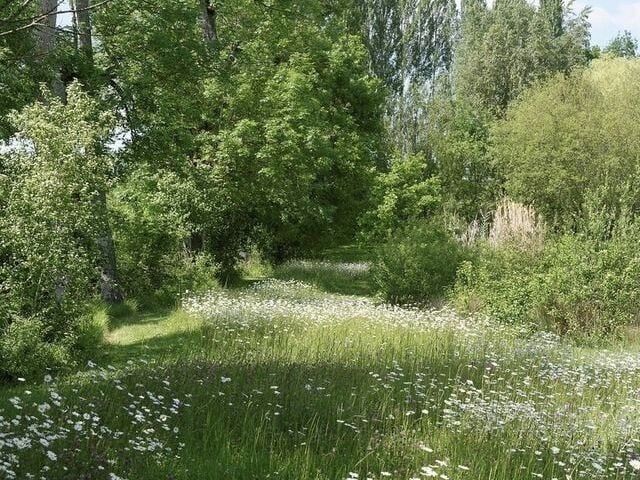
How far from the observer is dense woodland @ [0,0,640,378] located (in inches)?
352

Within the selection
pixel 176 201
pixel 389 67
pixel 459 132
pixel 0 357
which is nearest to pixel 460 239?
pixel 176 201

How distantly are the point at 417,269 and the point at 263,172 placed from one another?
5.23m

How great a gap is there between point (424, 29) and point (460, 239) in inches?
1126

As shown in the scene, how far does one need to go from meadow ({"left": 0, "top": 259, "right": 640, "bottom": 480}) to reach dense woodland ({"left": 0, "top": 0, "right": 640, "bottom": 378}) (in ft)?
7.72

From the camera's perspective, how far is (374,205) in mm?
26234

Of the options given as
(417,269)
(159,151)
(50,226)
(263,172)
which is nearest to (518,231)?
(417,269)

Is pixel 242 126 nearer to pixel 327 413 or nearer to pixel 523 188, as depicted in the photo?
pixel 327 413

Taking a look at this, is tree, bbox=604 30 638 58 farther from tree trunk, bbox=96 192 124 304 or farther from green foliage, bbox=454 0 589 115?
tree trunk, bbox=96 192 124 304

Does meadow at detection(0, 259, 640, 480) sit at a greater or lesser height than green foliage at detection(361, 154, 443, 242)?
lesser

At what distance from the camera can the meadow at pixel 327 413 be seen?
169 inches

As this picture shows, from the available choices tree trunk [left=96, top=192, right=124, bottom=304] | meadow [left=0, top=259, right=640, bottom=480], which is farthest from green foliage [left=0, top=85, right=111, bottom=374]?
tree trunk [left=96, top=192, right=124, bottom=304]

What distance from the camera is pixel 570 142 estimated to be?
83.7 feet

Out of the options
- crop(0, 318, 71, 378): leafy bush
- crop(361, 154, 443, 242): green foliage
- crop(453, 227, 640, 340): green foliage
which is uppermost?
crop(361, 154, 443, 242): green foliage

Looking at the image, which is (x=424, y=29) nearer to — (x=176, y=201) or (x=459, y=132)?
(x=459, y=132)
